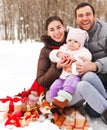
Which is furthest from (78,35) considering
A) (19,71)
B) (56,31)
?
(19,71)

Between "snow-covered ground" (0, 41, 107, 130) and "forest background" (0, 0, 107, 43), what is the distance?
14.6 inches

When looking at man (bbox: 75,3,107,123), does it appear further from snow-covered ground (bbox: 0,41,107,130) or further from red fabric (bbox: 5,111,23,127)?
red fabric (bbox: 5,111,23,127)

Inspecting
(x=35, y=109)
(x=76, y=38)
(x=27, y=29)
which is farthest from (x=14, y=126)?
(x=27, y=29)

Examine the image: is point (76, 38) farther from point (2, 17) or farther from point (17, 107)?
point (2, 17)

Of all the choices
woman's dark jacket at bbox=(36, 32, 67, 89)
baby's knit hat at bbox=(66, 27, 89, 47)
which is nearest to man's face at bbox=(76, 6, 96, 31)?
baby's knit hat at bbox=(66, 27, 89, 47)

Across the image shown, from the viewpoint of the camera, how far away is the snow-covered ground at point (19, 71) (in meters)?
3.10

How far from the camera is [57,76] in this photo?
317 centimetres

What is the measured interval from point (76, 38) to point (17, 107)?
0.89m

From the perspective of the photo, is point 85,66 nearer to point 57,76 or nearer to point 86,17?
point 57,76

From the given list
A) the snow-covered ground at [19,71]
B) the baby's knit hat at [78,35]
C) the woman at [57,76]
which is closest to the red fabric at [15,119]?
the snow-covered ground at [19,71]

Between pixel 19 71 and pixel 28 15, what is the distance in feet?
17.2

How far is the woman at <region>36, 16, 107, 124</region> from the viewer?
2932mm

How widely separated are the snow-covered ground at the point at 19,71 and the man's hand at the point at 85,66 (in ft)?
1.56

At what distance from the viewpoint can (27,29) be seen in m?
11.6
